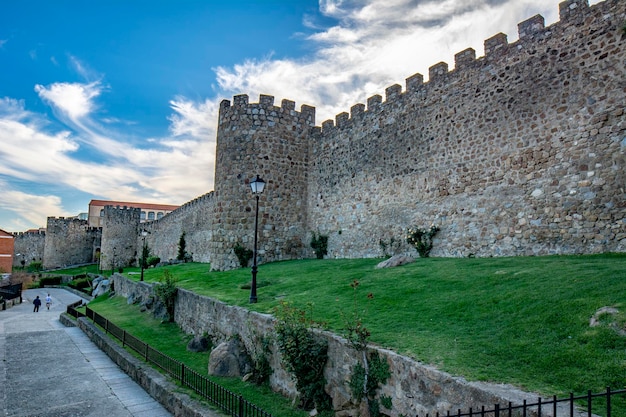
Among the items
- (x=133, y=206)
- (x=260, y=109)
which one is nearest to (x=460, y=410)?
(x=260, y=109)

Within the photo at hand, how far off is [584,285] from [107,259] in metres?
60.0

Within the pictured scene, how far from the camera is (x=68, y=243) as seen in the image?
66.8 meters

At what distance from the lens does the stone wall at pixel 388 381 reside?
15.3 ft

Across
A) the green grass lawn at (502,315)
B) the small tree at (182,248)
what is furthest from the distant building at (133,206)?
the green grass lawn at (502,315)

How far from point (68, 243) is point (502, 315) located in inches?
2882

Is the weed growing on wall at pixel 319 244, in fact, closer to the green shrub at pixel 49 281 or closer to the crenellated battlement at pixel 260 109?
the crenellated battlement at pixel 260 109

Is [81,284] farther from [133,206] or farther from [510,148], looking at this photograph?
[133,206]

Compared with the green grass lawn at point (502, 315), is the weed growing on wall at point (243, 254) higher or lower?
higher

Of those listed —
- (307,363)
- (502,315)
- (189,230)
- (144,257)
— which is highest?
(189,230)

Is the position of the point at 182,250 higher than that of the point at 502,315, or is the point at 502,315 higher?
the point at 182,250

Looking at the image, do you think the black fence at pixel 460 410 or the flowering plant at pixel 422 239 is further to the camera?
the flowering plant at pixel 422 239

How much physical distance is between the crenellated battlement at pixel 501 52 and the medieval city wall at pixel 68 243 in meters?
63.9

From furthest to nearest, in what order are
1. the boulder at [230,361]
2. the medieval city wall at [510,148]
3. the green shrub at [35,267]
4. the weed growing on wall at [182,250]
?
1. the green shrub at [35,267]
2. the weed growing on wall at [182,250]
3. the medieval city wall at [510,148]
4. the boulder at [230,361]

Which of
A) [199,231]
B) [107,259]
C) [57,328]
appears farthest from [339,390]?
[107,259]
